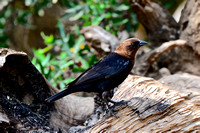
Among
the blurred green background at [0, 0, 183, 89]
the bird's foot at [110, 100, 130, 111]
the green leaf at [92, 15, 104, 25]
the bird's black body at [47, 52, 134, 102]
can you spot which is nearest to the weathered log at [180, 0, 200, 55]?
the blurred green background at [0, 0, 183, 89]

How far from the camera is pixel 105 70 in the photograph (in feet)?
10.7

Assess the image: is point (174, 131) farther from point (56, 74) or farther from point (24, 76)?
point (56, 74)

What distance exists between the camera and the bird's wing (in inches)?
124

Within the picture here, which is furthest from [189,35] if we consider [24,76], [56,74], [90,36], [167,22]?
[24,76]

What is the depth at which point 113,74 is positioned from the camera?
3.20 meters

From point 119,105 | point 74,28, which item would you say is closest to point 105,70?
point 119,105

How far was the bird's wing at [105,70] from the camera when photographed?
3.14 meters

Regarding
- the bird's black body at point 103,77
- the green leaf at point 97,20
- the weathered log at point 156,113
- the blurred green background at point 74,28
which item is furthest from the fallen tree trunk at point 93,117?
the green leaf at point 97,20

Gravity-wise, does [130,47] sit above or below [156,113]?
above

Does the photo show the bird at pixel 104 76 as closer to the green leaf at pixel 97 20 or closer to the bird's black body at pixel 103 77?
the bird's black body at pixel 103 77

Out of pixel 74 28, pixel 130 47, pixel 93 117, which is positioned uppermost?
pixel 74 28

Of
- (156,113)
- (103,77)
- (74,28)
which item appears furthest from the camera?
(74,28)

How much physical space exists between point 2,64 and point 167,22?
11.0ft

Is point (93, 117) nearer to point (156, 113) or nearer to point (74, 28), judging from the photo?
point (156, 113)
